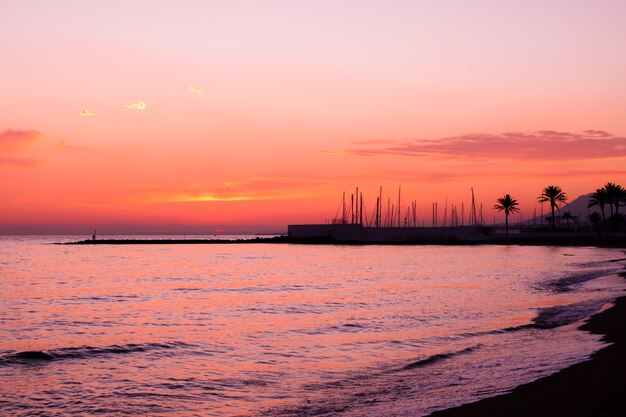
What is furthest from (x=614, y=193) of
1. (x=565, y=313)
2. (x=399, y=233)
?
(x=565, y=313)

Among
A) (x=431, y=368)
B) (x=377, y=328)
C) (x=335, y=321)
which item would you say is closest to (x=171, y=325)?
(x=335, y=321)

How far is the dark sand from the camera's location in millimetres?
10141

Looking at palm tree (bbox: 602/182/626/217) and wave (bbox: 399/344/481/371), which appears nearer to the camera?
wave (bbox: 399/344/481/371)

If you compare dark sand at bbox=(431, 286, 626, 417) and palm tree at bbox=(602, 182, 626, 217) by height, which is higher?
palm tree at bbox=(602, 182, 626, 217)

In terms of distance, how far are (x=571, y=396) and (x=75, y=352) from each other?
17.0m

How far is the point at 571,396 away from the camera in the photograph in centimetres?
1117

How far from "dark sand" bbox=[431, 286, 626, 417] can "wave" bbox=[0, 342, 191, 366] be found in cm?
1366

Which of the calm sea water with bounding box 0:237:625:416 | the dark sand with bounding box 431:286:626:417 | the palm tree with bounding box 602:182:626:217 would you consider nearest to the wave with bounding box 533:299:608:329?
the calm sea water with bounding box 0:237:625:416

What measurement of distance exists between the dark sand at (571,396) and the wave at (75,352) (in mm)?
13658

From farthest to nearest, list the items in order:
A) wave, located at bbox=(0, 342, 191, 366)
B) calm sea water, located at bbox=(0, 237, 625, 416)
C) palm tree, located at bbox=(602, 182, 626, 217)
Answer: palm tree, located at bbox=(602, 182, 626, 217), wave, located at bbox=(0, 342, 191, 366), calm sea water, located at bbox=(0, 237, 625, 416)

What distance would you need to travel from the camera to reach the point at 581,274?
5466 cm

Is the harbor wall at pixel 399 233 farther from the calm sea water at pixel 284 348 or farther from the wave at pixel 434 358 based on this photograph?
the wave at pixel 434 358

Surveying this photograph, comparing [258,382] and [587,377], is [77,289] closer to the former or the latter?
[258,382]

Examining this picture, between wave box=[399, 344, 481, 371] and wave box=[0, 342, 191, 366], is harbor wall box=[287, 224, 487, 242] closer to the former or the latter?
wave box=[0, 342, 191, 366]
